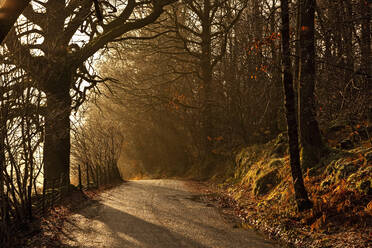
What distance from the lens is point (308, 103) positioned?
9.59 meters

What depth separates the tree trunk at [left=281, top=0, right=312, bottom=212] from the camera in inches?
305

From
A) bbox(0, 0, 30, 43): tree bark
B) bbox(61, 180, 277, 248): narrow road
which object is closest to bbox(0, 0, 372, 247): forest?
bbox(0, 0, 30, 43): tree bark

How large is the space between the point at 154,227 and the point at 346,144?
5.90m

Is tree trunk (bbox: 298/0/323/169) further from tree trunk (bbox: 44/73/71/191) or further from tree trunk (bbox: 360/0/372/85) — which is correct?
tree trunk (bbox: 44/73/71/191)

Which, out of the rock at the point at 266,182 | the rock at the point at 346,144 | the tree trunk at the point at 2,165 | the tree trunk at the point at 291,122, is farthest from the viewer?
the rock at the point at 266,182

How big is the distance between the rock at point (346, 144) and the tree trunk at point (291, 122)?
2.63 meters

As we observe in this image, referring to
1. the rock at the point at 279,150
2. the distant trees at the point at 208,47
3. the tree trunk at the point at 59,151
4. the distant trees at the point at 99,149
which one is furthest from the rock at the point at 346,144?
the distant trees at the point at 99,149

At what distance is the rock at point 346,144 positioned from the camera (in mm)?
9627

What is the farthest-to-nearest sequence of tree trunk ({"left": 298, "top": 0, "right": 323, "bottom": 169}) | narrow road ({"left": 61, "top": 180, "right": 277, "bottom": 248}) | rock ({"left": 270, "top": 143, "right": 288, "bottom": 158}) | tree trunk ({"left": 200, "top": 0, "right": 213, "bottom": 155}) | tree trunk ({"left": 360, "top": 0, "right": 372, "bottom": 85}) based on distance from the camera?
tree trunk ({"left": 200, "top": 0, "right": 213, "bottom": 155})
rock ({"left": 270, "top": 143, "right": 288, "bottom": 158})
tree trunk ({"left": 298, "top": 0, "right": 323, "bottom": 169})
tree trunk ({"left": 360, "top": 0, "right": 372, "bottom": 85})
narrow road ({"left": 61, "top": 180, "right": 277, "bottom": 248})

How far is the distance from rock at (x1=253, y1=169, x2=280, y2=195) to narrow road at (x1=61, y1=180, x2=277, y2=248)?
5.45 ft

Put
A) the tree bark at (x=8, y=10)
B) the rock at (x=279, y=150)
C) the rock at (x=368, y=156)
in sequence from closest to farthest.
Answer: the tree bark at (x=8, y=10) → the rock at (x=368, y=156) → the rock at (x=279, y=150)

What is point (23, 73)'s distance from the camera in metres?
7.83

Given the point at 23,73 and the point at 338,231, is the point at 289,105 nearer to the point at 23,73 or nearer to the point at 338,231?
the point at 338,231

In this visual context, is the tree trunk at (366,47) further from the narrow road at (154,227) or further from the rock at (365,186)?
the narrow road at (154,227)
